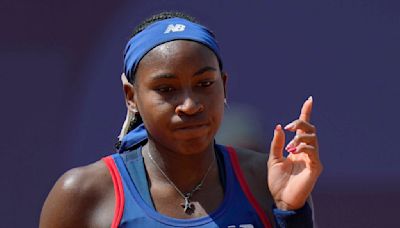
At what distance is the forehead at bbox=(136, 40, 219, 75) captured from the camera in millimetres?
2107

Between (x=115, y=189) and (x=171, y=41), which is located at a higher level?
(x=171, y=41)

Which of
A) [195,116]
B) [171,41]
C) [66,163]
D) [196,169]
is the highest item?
[171,41]

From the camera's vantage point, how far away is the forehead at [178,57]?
2.11 metres

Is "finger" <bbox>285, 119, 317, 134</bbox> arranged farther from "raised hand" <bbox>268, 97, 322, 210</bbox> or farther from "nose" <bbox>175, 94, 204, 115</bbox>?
"nose" <bbox>175, 94, 204, 115</bbox>

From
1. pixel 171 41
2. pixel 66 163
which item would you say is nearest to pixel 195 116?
pixel 171 41

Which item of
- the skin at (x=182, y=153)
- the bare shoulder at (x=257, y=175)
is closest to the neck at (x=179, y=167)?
the skin at (x=182, y=153)

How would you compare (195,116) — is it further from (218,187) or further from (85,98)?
(85,98)


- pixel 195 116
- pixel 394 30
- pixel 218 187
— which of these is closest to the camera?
pixel 195 116

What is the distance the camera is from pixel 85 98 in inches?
156

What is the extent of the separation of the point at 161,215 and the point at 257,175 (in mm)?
295

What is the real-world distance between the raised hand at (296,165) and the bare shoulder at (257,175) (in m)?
0.04

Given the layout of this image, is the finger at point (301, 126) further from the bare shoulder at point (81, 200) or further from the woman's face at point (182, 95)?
the bare shoulder at point (81, 200)

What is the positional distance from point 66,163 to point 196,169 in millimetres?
1815

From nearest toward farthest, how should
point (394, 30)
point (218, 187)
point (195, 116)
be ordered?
point (195, 116), point (218, 187), point (394, 30)
